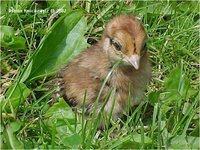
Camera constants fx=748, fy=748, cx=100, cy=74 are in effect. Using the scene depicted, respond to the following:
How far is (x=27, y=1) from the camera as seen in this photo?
11.3 ft

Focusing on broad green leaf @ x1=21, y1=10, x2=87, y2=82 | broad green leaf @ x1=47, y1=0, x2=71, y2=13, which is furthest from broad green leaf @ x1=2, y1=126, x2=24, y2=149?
broad green leaf @ x1=47, y1=0, x2=71, y2=13

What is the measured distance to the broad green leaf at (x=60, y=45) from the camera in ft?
10.2

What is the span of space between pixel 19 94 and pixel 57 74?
251 millimetres

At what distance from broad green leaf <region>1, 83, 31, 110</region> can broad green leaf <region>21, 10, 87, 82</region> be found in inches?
5.7

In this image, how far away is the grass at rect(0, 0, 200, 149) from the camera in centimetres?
274

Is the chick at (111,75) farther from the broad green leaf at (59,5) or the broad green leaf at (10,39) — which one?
the broad green leaf at (59,5)

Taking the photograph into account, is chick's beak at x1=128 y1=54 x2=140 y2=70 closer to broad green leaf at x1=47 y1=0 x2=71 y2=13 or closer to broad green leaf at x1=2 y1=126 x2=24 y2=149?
broad green leaf at x1=2 y1=126 x2=24 y2=149

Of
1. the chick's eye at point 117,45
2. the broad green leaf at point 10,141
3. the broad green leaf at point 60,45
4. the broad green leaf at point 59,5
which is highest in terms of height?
the broad green leaf at point 59,5

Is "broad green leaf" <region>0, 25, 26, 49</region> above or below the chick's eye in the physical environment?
below

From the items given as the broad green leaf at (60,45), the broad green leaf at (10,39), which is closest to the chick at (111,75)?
the broad green leaf at (60,45)

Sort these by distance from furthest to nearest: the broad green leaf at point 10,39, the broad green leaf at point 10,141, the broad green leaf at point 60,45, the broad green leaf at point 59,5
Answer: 1. the broad green leaf at point 59,5
2. the broad green leaf at point 10,39
3. the broad green leaf at point 60,45
4. the broad green leaf at point 10,141

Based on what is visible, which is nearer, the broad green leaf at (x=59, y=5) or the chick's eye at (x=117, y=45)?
the chick's eye at (x=117, y=45)

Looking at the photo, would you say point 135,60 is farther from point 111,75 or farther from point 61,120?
point 61,120

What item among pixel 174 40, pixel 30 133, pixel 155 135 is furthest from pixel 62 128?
pixel 174 40
